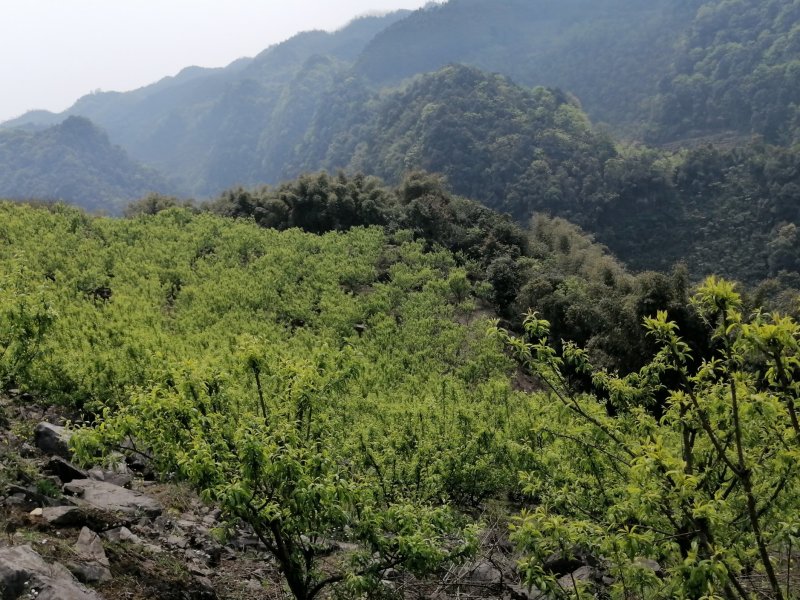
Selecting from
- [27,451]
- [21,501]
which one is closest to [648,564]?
[21,501]

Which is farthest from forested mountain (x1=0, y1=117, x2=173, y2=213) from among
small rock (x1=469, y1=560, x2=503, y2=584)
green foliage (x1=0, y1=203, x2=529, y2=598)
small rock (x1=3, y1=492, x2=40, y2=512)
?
small rock (x1=469, y1=560, x2=503, y2=584)

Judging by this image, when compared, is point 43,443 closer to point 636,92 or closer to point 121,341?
point 121,341

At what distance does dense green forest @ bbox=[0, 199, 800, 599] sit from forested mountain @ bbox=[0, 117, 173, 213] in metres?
136

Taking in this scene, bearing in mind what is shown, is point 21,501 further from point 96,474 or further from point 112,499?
point 96,474

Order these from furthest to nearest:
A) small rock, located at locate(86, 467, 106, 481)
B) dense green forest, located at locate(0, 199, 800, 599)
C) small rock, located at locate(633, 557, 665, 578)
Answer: small rock, located at locate(86, 467, 106, 481), small rock, located at locate(633, 557, 665, 578), dense green forest, located at locate(0, 199, 800, 599)

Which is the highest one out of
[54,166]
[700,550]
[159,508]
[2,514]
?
[54,166]

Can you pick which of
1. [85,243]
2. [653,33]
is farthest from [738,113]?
[85,243]

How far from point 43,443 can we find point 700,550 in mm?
10155

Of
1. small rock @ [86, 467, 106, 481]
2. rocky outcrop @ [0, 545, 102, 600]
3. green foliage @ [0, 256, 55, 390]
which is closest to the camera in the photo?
rocky outcrop @ [0, 545, 102, 600]

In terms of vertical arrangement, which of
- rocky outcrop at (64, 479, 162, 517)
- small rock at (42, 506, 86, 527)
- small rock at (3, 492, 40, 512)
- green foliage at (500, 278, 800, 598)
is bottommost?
rocky outcrop at (64, 479, 162, 517)

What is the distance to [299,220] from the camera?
142 ft

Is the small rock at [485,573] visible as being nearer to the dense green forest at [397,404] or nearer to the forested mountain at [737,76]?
the dense green forest at [397,404]

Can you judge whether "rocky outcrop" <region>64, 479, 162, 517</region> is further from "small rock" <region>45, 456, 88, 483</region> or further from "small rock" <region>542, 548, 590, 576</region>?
"small rock" <region>542, 548, 590, 576</region>

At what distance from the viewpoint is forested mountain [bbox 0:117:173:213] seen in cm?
15300
